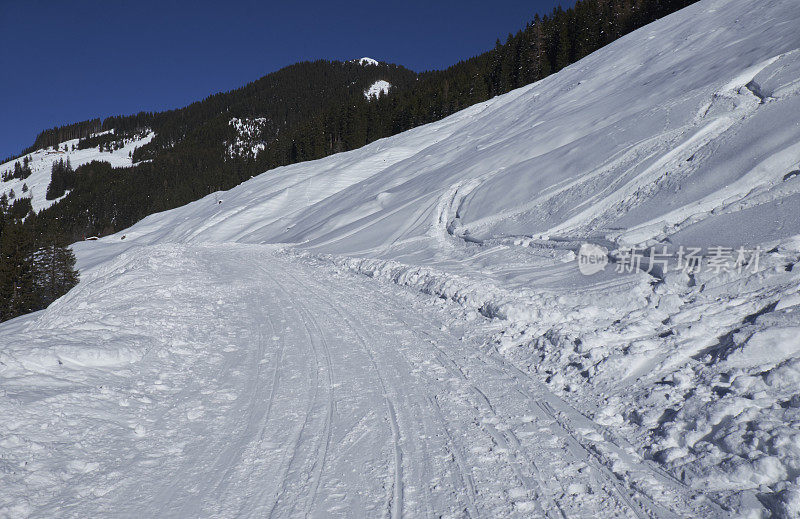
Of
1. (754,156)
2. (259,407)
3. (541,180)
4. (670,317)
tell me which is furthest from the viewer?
(541,180)

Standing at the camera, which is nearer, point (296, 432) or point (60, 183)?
point (296, 432)

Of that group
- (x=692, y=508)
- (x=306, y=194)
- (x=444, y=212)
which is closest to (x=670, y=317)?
(x=692, y=508)

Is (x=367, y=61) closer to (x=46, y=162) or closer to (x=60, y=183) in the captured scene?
(x=60, y=183)

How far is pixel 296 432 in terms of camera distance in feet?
13.4

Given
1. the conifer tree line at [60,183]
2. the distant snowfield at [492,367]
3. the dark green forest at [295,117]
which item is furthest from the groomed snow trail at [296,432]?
the conifer tree line at [60,183]

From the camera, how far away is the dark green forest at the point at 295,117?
173 ft

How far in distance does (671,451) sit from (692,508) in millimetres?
548

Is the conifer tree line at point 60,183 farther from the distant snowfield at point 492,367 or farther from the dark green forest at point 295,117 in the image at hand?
the distant snowfield at point 492,367

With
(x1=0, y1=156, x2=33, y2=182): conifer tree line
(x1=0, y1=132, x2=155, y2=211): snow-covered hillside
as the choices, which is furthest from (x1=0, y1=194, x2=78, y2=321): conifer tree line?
(x1=0, y1=156, x2=33, y2=182): conifer tree line

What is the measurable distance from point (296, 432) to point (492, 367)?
2.71 m

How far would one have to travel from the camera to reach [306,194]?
33.8m

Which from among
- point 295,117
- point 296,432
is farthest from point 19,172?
point 296,432

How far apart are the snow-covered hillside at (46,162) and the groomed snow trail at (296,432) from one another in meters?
174

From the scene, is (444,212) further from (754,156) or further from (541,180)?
(754,156)
